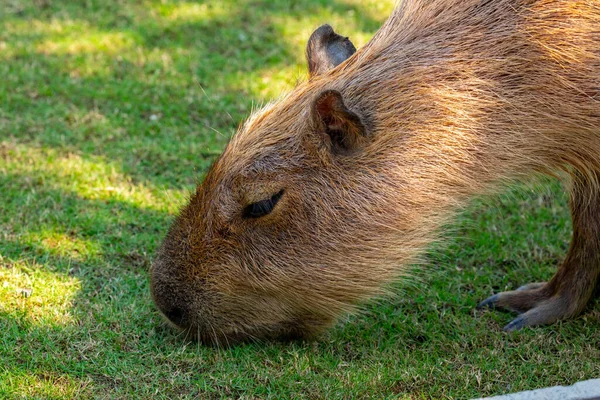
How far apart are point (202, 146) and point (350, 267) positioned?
2553mm

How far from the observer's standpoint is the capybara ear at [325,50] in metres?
4.26

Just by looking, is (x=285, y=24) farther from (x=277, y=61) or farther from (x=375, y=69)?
(x=375, y=69)

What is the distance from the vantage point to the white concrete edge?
346 centimetres

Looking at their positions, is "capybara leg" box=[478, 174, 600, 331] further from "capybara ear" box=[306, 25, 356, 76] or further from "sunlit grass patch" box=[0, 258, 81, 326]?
"sunlit grass patch" box=[0, 258, 81, 326]

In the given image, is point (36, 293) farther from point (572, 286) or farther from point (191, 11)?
point (191, 11)

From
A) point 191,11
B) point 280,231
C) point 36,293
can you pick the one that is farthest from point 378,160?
point 191,11

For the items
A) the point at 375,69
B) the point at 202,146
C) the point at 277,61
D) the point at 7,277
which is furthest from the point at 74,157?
the point at 375,69

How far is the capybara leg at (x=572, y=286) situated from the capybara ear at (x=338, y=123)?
1.27m

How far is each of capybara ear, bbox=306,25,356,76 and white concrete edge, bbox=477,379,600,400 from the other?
1.79 meters

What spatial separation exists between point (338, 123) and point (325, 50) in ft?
2.44

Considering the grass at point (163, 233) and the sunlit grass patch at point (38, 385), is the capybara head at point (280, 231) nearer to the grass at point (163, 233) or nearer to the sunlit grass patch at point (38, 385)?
the grass at point (163, 233)

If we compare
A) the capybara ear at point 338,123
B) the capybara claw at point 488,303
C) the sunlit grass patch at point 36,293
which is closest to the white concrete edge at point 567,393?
the capybara claw at point 488,303

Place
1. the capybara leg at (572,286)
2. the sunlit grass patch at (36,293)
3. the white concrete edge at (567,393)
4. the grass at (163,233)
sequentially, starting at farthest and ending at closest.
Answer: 1. the capybara leg at (572,286)
2. the sunlit grass patch at (36,293)
3. the grass at (163,233)
4. the white concrete edge at (567,393)

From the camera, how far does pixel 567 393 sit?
138 inches
